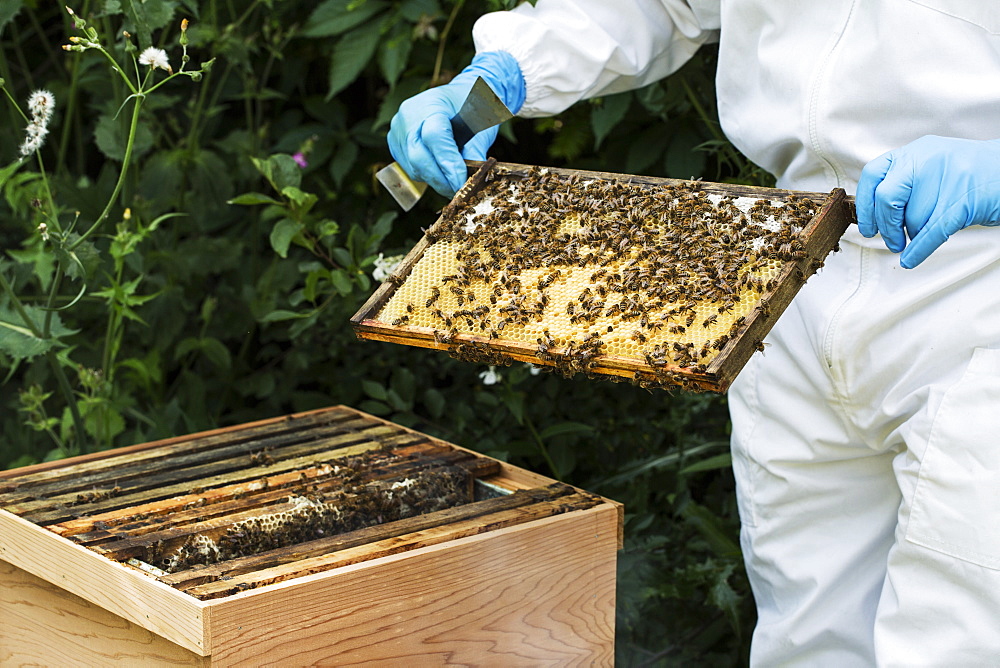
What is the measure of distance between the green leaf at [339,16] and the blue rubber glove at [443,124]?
679 millimetres

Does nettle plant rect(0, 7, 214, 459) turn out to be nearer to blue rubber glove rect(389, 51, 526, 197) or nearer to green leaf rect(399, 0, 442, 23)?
blue rubber glove rect(389, 51, 526, 197)

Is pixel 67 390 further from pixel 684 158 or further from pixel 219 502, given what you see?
pixel 684 158

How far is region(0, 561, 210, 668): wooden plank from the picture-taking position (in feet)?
5.20

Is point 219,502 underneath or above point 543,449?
above

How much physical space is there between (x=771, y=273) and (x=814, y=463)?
24.3 inches

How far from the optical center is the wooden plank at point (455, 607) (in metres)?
1.49

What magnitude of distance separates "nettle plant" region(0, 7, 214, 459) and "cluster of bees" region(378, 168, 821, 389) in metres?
0.64

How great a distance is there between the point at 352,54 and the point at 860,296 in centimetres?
160

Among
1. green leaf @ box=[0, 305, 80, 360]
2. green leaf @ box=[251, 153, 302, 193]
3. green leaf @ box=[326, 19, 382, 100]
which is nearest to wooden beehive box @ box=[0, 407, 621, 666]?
green leaf @ box=[0, 305, 80, 360]

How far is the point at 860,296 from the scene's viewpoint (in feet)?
5.92

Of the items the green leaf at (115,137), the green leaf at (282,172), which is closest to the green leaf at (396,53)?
the green leaf at (282,172)

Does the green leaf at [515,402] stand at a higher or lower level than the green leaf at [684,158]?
lower

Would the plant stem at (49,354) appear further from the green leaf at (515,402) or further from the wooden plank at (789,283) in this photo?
the wooden plank at (789,283)

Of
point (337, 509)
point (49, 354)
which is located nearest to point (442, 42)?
point (49, 354)
